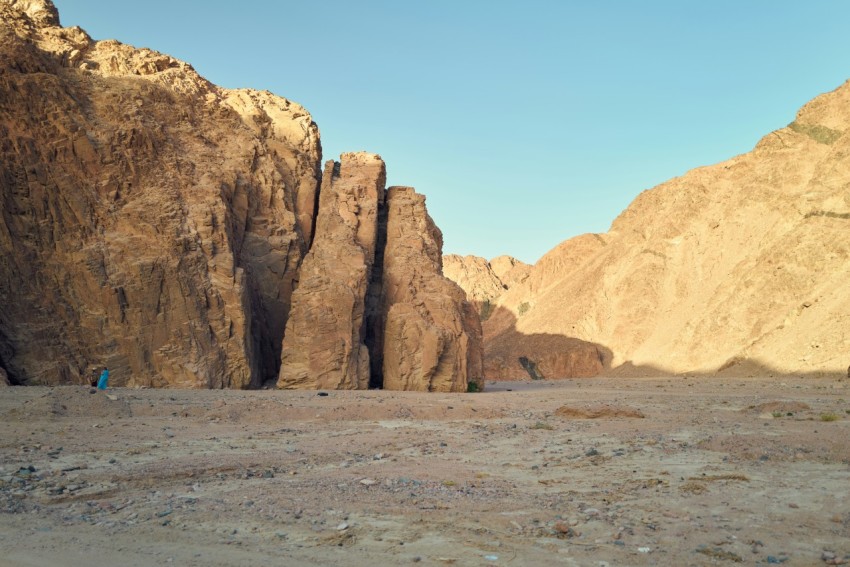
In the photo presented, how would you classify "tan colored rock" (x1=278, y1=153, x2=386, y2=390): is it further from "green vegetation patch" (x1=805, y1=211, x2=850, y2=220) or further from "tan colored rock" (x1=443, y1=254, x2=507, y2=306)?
"tan colored rock" (x1=443, y1=254, x2=507, y2=306)

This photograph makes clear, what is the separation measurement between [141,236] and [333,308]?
303 inches

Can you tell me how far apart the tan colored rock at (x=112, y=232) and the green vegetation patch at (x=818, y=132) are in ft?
147

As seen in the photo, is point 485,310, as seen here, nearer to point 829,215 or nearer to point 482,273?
point 482,273

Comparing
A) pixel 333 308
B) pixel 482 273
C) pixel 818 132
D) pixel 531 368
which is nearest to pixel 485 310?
pixel 482 273

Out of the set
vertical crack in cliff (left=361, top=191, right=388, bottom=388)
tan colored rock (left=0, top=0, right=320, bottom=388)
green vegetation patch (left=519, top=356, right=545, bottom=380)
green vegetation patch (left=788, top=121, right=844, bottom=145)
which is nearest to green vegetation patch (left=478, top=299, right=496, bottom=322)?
green vegetation patch (left=519, top=356, right=545, bottom=380)

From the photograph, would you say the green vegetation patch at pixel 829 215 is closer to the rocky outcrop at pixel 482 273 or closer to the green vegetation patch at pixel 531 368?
the green vegetation patch at pixel 531 368

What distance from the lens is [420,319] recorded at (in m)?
26.3

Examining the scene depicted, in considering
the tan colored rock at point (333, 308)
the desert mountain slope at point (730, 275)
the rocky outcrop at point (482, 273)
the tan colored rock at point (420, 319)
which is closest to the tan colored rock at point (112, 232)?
the tan colored rock at point (333, 308)

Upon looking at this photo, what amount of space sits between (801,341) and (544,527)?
3452 cm

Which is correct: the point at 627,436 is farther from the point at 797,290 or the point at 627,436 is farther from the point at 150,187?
the point at 797,290

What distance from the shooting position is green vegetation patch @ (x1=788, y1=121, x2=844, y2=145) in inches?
1939

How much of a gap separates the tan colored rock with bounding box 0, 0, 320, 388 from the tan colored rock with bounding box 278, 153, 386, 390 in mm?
1980

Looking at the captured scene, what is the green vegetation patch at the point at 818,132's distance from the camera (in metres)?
49.2

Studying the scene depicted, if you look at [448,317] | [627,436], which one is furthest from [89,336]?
[627,436]
